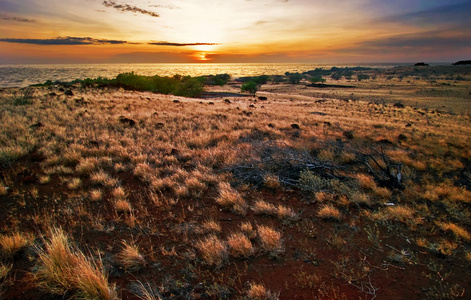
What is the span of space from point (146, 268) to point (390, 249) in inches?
151

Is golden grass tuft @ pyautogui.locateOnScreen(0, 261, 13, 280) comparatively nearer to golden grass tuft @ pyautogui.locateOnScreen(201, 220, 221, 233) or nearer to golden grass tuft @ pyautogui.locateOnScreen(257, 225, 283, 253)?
golden grass tuft @ pyautogui.locateOnScreen(201, 220, 221, 233)

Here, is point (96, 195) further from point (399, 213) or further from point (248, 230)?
point (399, 213)

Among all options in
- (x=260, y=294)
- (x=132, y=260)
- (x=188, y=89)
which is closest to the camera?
(x=260, y=294)

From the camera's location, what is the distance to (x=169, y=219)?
4547 mm

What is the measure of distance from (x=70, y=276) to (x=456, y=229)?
6128mm

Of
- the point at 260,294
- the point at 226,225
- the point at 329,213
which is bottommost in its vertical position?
the point at 226,225

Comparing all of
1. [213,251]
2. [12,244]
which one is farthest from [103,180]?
[213,251]

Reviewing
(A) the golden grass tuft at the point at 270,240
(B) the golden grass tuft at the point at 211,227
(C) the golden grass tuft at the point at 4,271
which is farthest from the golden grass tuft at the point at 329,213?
(C) the golden grass tuft at the point at 4,271

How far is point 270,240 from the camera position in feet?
12.2

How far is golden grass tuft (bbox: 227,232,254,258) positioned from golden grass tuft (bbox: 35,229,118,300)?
169 centimetres

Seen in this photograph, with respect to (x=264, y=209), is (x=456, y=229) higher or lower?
higher

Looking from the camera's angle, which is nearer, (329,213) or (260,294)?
(260,294)

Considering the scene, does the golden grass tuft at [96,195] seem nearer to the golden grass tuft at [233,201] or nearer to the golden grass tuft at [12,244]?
the golden grass tuft at [12,244]

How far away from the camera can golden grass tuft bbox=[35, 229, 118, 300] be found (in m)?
2.61
